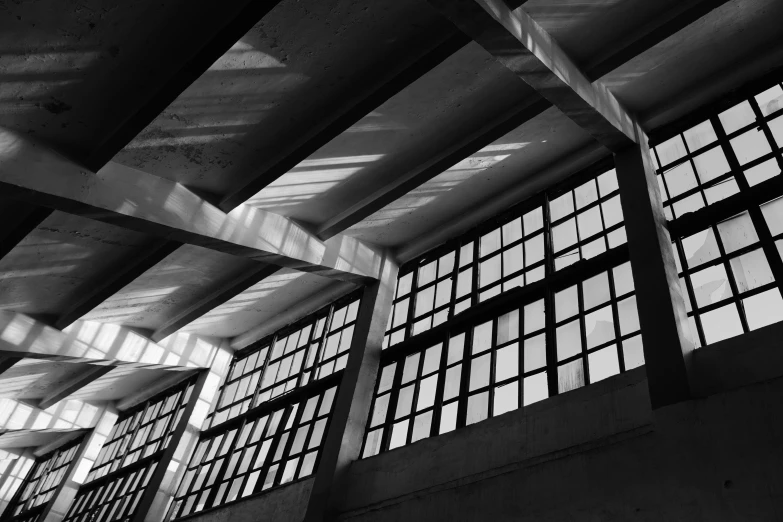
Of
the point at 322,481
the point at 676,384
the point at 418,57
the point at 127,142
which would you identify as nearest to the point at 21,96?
the point at 127,142

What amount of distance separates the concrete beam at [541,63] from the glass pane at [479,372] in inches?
123

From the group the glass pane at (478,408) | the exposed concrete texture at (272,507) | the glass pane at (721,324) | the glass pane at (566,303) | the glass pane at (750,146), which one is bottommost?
the exposed concrete texture at (272,507)

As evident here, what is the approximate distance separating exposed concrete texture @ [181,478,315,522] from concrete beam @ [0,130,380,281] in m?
3.30

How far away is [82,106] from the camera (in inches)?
301

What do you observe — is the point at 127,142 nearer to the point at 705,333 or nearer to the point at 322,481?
the point at 322,481

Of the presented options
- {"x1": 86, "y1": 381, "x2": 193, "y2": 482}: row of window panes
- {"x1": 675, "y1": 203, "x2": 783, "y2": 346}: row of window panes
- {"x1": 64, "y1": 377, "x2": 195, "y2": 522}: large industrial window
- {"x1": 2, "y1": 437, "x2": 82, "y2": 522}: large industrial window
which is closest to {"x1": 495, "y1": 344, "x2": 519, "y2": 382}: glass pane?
{"x1": 675, "y1": 203, "x2": 783, "y2": 346}: row of window panes

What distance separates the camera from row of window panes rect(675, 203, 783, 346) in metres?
6.16

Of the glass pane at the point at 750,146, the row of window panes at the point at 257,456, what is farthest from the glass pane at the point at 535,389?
the row of window panes at the point at 257,456

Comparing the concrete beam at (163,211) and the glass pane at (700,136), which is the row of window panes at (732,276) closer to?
the glass pane at (700,136)

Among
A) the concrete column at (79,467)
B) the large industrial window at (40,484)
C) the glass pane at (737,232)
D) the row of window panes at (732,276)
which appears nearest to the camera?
the row of window panes at (732,276)

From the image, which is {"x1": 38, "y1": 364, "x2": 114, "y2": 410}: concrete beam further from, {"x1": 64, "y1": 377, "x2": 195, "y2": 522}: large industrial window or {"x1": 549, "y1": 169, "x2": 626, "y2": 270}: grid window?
{"x1": 549, "y1": 169, "x2": 626, "y2": 270}: grid window

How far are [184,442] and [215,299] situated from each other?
314 cm

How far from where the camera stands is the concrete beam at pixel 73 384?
48.5 ft

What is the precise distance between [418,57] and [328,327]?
5784 mm
